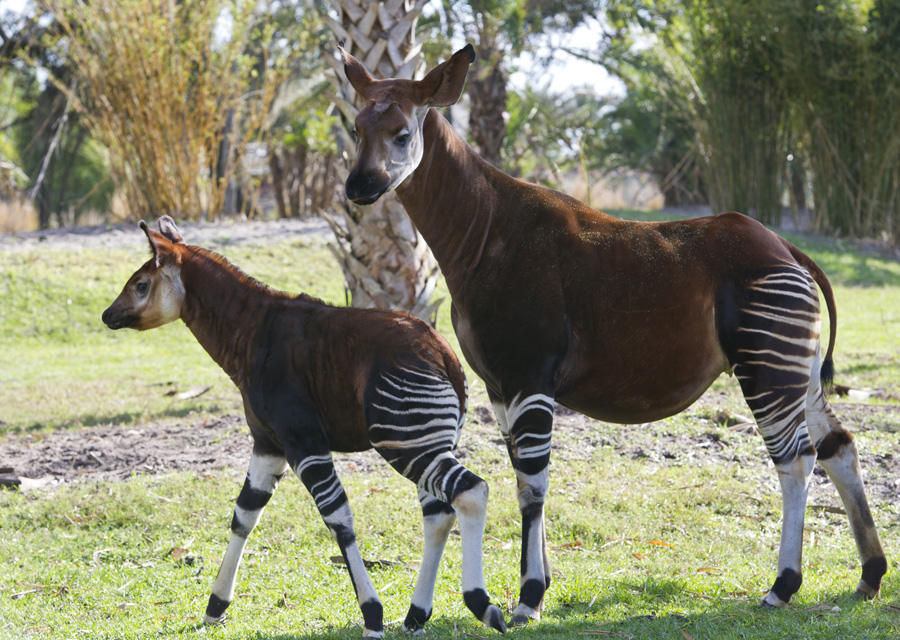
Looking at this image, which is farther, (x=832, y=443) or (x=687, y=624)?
(x=832, y=443)

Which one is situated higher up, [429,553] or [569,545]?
[429,553]

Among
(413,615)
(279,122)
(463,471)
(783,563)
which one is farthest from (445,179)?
(279,122)

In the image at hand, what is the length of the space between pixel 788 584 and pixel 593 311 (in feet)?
4.65

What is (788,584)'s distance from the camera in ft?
12.8

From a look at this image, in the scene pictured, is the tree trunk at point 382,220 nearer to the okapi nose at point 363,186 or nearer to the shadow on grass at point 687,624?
the okapi nose at point 363,186

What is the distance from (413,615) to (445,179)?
1.79 m

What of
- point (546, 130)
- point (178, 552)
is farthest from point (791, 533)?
point (546, 130)

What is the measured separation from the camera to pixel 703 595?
4160 millimetres

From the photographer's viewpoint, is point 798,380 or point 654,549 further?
point 654,549

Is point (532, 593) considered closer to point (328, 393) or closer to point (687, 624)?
point (687, 624)

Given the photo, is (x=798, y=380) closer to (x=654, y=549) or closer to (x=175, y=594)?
(x=654, y=549)

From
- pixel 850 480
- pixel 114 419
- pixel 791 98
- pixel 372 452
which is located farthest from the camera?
pixel 791 98

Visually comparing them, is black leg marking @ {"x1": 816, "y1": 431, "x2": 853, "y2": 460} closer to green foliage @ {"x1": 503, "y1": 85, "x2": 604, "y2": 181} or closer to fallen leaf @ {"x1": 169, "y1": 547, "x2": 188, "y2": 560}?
fallen leaf @ {"x1": 169, "y1": 547, "x2": 188, "y2": 560}

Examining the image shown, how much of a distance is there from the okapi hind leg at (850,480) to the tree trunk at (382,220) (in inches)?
151
